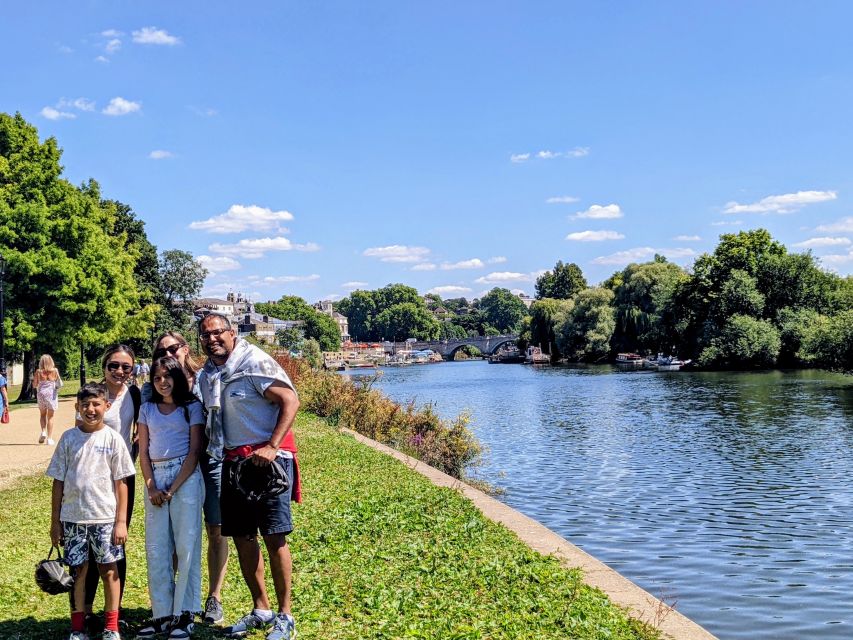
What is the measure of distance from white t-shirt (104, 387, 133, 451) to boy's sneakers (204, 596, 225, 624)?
1249 millimetres

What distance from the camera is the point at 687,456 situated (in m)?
21.2

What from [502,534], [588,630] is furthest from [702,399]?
[588,630]

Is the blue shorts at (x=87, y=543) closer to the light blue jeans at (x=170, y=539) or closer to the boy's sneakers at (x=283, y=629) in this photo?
the light blue jeans at (x=170, y=539)

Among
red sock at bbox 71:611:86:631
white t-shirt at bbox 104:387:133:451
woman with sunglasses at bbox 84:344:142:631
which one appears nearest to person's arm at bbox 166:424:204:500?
woman with sunglasses at bbox 84:344:142:631

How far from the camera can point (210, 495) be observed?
18.7 ft

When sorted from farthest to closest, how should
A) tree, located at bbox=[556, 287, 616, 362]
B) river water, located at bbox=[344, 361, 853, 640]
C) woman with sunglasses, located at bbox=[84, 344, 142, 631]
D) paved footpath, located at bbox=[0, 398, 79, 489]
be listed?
tree, located at bbox=[556, 287, 616, 362]
paved footpath, located at bbox=[0, 398, 79, 489]
river water, located at bbox=[344, 361, 853, 640]
woman with sunglasses, located at bbox=[84, 344, 142, 631]

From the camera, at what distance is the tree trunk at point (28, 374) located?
2980cm

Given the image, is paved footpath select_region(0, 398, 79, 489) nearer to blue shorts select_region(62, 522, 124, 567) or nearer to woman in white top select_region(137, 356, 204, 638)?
blue shorts select_region(62, 522, 124, 567)

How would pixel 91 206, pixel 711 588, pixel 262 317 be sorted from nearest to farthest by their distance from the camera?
1. pixel 711 588
2. pixel 91 206
3. pixel 262 317

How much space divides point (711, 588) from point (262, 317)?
163 meters

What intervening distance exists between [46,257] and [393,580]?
23461 millimetres

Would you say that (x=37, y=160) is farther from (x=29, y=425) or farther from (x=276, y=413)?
(x=276, y=413)

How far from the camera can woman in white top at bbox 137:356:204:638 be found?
546 cm

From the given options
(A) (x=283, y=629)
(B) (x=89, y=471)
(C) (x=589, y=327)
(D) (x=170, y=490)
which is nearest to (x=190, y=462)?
(D) (x=170, y=490)
